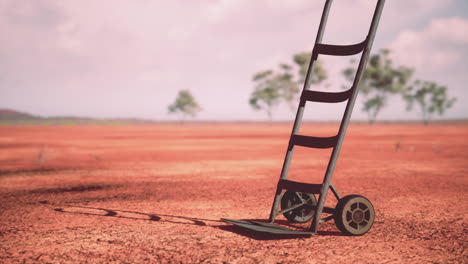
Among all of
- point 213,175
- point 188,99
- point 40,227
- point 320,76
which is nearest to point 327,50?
point 40,227

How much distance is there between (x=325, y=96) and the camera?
4730 millimetres

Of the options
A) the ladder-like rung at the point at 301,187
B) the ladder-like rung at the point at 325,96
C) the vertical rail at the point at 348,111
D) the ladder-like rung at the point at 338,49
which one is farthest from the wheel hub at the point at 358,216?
the ladder-like rung at the point at 338,49

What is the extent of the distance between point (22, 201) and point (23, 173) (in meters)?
5.34

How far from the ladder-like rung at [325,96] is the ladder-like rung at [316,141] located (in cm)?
48

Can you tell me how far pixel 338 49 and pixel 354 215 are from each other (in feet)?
6.98

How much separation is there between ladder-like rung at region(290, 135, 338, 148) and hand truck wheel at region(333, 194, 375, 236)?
718mm

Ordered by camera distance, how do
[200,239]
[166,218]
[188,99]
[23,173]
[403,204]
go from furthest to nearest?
[188,99]
[23,173]
[403,204]
[166,218]
[200,239]

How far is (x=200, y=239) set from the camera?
4723mm

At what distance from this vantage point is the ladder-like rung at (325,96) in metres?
→ 4.52

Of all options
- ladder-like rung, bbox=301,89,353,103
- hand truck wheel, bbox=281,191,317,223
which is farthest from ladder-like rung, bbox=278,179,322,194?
ladder-like rung, bbox=301,89,353,103

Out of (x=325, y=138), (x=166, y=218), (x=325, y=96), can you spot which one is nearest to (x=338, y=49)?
(x=325, y=96)

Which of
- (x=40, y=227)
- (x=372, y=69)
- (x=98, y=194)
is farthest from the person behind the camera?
(x=372, y=69)

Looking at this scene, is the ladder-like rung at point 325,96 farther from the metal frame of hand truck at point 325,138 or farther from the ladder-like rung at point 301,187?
the ladder-like rung at point 301,187

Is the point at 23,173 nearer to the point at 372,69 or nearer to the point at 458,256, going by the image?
the point at 458,256
